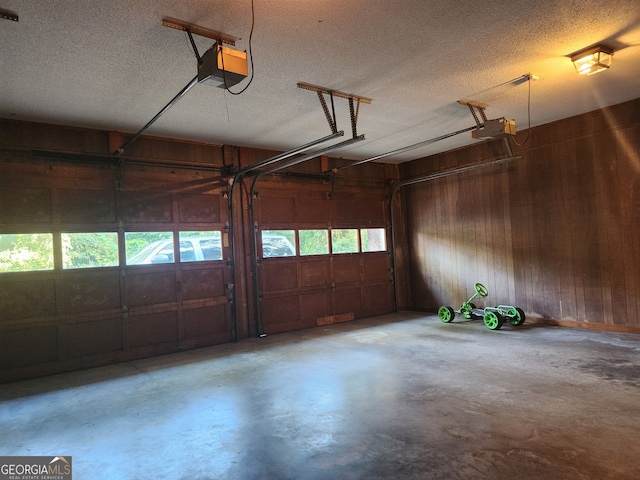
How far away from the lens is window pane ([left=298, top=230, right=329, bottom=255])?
6.66 metres

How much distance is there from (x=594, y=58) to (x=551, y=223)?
279 centimetres

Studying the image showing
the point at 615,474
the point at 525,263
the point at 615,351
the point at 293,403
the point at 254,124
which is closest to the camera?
the point at 615,474

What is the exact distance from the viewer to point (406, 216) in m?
8.06

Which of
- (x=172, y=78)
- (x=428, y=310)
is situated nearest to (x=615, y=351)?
(x=428, y=310)

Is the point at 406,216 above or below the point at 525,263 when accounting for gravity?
above

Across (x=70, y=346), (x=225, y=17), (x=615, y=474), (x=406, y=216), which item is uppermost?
(x=225, y=17)

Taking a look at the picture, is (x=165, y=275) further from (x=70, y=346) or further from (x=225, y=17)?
(x=225, y=17)

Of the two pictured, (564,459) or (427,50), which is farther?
(427,50)

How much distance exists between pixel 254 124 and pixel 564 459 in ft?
15.0

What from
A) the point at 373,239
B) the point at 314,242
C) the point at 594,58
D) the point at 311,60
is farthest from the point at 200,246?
the point at 594,58

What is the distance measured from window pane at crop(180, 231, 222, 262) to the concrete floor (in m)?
1.42

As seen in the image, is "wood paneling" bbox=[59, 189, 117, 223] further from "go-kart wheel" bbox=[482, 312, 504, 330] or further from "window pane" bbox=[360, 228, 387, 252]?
"go-kart wheel" bbox=[482, 312, 504, 330]

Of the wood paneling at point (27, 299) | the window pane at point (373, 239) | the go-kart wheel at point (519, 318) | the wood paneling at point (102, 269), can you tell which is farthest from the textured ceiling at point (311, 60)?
the go-kart wheel at point (519, 318)

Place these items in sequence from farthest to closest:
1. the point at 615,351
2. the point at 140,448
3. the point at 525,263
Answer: the point at 525,263 < the point at 615,351 < the point at 140,448
